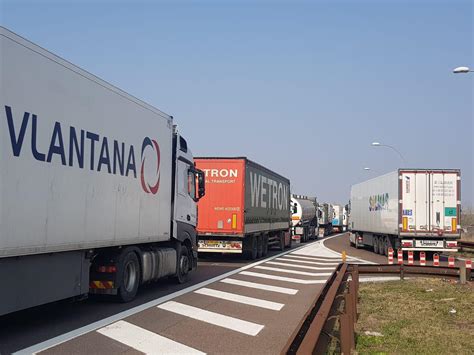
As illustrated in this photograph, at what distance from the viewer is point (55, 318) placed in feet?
29.6

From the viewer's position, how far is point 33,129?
7.36 m

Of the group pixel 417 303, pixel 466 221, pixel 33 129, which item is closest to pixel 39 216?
pixel 33 129

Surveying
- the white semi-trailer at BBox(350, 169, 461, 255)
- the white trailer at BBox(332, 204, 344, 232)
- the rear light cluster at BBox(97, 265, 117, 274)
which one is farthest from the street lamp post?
the white trailer at BBox(332, 204, 344, 232)

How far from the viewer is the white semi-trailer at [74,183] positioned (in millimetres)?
7008

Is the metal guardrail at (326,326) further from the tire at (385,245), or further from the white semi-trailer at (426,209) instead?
the tire at (385,245)

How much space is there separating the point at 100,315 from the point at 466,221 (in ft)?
249

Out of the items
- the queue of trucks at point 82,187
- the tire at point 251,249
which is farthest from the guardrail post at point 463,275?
the tire at point 251,249

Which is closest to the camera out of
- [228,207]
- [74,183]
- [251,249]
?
[74,183]

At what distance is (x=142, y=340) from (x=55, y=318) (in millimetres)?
2216

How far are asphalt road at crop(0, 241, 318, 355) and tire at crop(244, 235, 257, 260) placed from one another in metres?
8.67

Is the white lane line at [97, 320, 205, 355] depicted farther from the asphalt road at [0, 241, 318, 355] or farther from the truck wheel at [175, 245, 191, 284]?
the truck wheel at [175, 245, 191, 284]

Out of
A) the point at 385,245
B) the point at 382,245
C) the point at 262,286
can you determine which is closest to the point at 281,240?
the point at 382,245

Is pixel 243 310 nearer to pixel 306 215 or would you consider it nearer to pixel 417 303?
pixel 417 303

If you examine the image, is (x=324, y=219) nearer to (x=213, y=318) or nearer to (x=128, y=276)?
(x=128, y=276)
